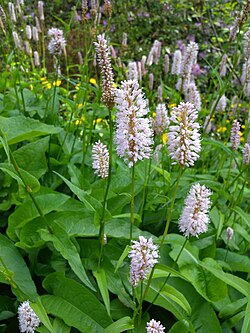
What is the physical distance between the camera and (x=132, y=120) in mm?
1386

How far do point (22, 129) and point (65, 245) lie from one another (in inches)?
31.4

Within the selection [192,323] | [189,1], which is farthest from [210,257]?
[189,1]

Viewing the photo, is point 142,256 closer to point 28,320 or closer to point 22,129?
point 28,320

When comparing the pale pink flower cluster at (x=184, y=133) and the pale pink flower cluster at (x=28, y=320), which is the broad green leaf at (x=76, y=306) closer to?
the pale pink flower cluster at (x=28, y=320)

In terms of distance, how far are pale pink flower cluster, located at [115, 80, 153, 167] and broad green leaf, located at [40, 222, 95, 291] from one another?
0.64 metres

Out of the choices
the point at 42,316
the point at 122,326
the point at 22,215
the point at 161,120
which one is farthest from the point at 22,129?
the point at 122,326

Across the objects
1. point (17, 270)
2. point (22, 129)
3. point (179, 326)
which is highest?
point (22, 129)

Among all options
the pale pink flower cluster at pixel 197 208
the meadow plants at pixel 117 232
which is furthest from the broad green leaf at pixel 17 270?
the pale pink flower cluster at pixel 197 208

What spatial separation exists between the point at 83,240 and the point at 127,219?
0.32m

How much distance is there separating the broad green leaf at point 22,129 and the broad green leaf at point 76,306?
75 centimetres

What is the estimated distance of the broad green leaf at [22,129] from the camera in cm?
241

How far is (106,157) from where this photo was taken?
172 centimetres

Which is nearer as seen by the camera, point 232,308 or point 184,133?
point 184,133

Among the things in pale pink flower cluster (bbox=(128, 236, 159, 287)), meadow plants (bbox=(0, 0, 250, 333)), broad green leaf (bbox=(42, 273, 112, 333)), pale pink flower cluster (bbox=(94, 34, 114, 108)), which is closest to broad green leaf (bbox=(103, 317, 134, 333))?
meadow plants (bbox=(0, 0, 250, 333))
